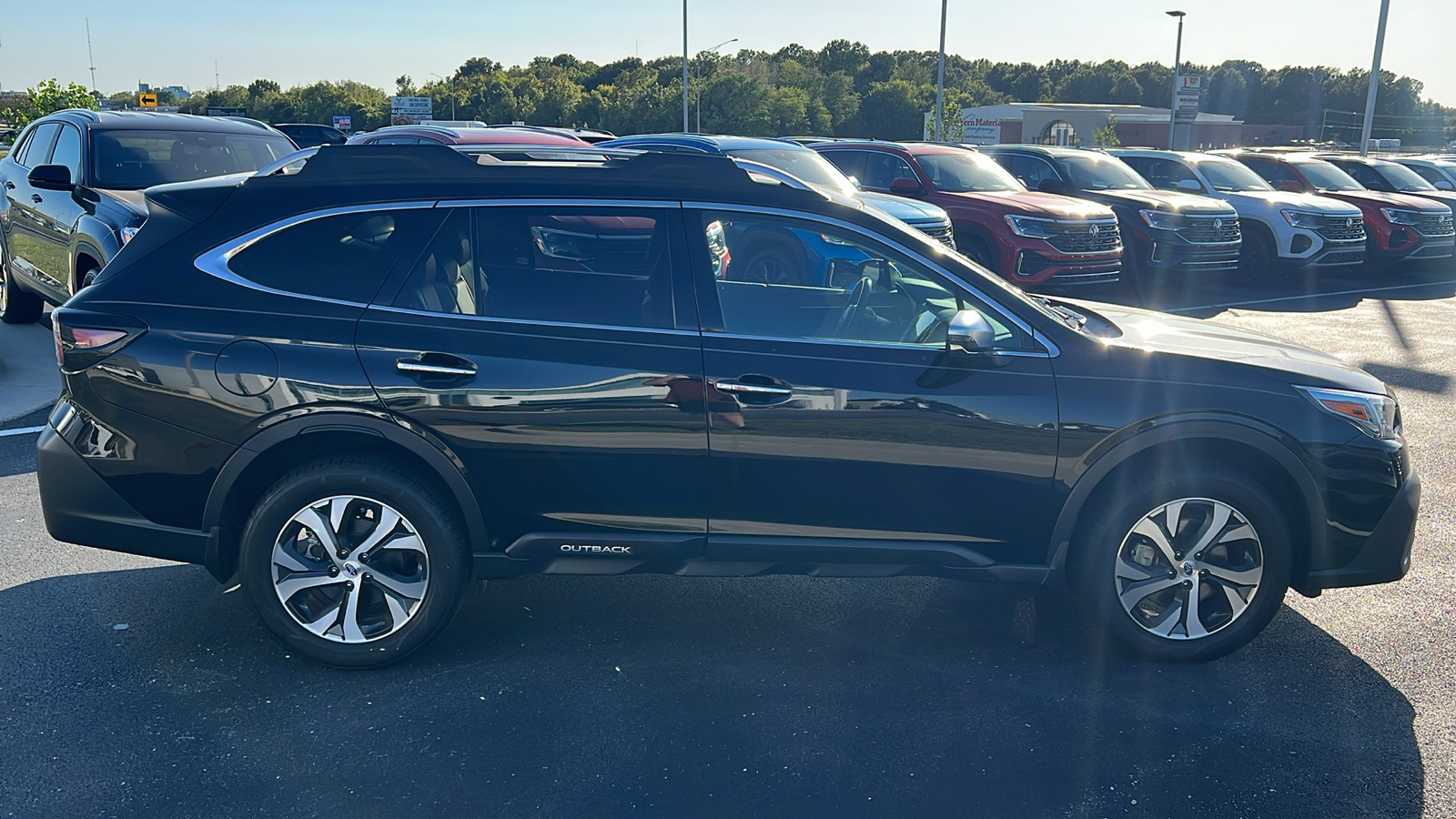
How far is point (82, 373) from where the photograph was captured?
3982 millimetres

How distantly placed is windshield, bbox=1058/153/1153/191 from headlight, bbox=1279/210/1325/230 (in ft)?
6.11

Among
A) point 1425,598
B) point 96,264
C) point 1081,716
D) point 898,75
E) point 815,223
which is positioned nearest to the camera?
point 1081,716

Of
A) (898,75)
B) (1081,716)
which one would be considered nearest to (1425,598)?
(1081,716)

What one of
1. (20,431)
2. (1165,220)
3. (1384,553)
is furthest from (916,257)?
(1165,220)

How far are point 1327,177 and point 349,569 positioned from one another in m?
19.4

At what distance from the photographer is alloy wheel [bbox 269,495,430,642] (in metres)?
3.94

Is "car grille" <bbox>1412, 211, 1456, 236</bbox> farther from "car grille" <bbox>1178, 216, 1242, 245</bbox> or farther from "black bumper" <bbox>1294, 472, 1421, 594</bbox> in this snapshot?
"black bumper" <bbox>1294, 472, 1421, 594</bbox>

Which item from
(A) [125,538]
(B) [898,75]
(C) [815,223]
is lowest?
(A) [125,538]

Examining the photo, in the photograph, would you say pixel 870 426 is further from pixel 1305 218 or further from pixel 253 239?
pixel 1305 218

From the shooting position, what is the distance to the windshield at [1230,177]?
1705cm

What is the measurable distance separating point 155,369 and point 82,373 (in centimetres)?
29

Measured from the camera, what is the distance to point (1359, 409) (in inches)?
163

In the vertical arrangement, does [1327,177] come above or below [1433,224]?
above

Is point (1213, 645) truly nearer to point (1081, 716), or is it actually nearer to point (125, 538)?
point (1081, 716)
